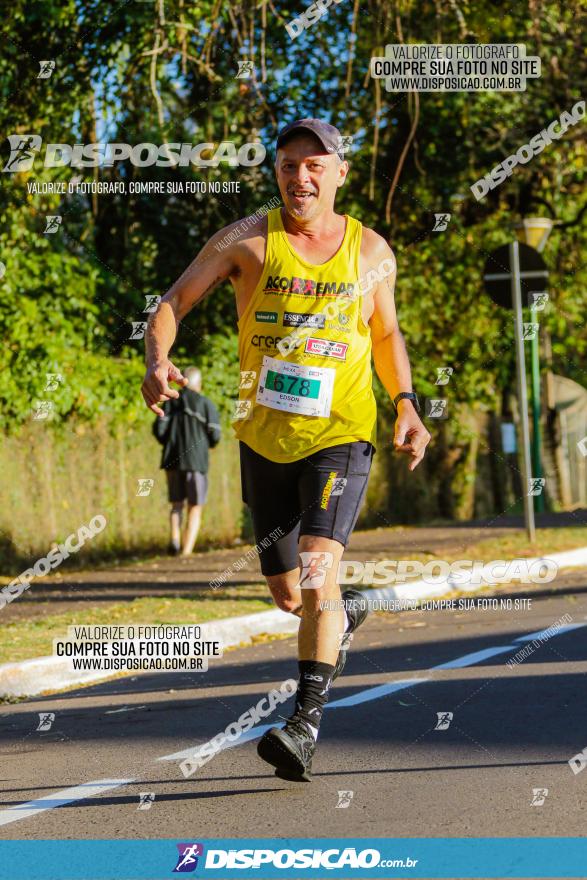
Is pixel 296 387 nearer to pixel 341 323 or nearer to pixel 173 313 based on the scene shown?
pixel 341 323

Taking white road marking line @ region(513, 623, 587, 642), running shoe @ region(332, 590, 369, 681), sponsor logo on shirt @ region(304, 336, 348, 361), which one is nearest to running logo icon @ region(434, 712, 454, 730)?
running shoe @ region(332, 590, 369, 681)

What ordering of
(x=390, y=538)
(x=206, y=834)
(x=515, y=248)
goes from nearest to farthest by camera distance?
(x=206, y=834)
(x=515, y=248)
(x=390, y=538)

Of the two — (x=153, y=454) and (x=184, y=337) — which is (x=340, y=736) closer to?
(x=153, y=454)

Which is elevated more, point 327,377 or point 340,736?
point 327,377

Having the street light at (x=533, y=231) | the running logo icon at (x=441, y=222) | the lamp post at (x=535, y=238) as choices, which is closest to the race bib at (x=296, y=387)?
the lamp post at (x=535, y=238)

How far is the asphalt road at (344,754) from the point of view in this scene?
4.60 metres

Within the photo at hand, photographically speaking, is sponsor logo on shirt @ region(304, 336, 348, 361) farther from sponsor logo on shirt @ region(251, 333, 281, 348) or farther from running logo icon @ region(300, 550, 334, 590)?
running logo icon @ region(300, 550, 334, 590)

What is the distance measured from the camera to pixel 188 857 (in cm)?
420

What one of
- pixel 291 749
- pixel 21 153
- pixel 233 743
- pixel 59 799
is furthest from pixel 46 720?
pixel 21 153

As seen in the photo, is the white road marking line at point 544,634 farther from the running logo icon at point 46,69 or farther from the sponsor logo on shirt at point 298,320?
the running logo icon at point 46,69

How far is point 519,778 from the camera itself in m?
5.12

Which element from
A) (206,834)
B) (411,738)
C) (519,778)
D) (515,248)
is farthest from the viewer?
(515,248)

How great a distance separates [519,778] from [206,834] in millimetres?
1239

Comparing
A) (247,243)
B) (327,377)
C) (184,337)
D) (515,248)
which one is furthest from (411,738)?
(184,337)
